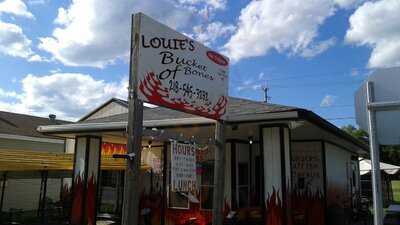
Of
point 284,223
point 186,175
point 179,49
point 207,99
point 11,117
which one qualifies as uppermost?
point 11,117

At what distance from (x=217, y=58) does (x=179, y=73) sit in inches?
50.7

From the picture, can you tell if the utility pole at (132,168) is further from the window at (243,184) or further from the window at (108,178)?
the window at (108,178)

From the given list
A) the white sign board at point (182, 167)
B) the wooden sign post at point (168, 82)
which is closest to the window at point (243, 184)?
the wooden sign post at point (168, 82)

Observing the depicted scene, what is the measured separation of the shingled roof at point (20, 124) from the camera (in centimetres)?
2500

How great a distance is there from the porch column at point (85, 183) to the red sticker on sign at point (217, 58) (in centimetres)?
826

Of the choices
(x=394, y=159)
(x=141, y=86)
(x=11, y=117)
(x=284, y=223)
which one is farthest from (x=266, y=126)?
(x=394, y=159)

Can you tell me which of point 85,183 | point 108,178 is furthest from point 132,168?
point 108,178

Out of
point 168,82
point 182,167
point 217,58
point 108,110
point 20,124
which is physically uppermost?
point 108,110

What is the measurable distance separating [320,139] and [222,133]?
8657mm

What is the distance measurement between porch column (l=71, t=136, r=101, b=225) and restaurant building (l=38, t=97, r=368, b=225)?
0.03 meters

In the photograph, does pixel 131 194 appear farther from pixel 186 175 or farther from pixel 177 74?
pixel 177 74

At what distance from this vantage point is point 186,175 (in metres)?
7.27

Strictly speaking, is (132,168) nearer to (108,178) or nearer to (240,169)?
(240,169)

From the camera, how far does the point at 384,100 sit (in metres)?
3.72
